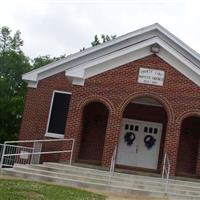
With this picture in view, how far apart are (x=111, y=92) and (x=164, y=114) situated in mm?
3420

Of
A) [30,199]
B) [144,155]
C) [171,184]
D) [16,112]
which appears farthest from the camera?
[16,112]

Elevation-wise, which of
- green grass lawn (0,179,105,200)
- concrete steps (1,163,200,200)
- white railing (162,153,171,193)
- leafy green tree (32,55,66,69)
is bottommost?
green grass lawn (0,179,105,200)

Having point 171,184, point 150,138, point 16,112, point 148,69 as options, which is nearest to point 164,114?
point 150,138

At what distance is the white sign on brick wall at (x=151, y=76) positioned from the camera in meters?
20.7

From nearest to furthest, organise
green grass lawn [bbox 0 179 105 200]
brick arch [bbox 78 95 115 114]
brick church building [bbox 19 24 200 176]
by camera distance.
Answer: green grass lawn [bbox 0 179 105 200], brick church building [bbox 19 24 200 176], brick arch [bbox 78 95 115 114]

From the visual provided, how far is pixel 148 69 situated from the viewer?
20.8 m

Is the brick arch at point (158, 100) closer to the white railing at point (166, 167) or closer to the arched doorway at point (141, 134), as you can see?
the white railing at point (166, 167)

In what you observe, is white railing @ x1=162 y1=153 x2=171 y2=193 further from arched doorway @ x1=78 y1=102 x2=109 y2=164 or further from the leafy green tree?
the leafy green tree

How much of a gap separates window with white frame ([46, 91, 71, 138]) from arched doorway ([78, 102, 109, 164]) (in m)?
1.57

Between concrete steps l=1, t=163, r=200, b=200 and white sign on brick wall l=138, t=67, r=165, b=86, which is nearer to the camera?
concrete steps l=1, t=163, r=200, b=200

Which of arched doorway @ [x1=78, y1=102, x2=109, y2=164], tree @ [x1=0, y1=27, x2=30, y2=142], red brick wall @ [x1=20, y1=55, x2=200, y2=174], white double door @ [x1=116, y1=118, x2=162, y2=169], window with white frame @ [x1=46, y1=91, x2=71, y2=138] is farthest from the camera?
tree @ [x1=0, y1=27, x2=30, y2=142]

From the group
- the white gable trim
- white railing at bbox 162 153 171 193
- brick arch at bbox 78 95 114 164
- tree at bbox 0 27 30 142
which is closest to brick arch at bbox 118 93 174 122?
the white gable trim

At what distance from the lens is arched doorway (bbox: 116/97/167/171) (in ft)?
74.8

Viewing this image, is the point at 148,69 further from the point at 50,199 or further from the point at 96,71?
the point at 50,199
